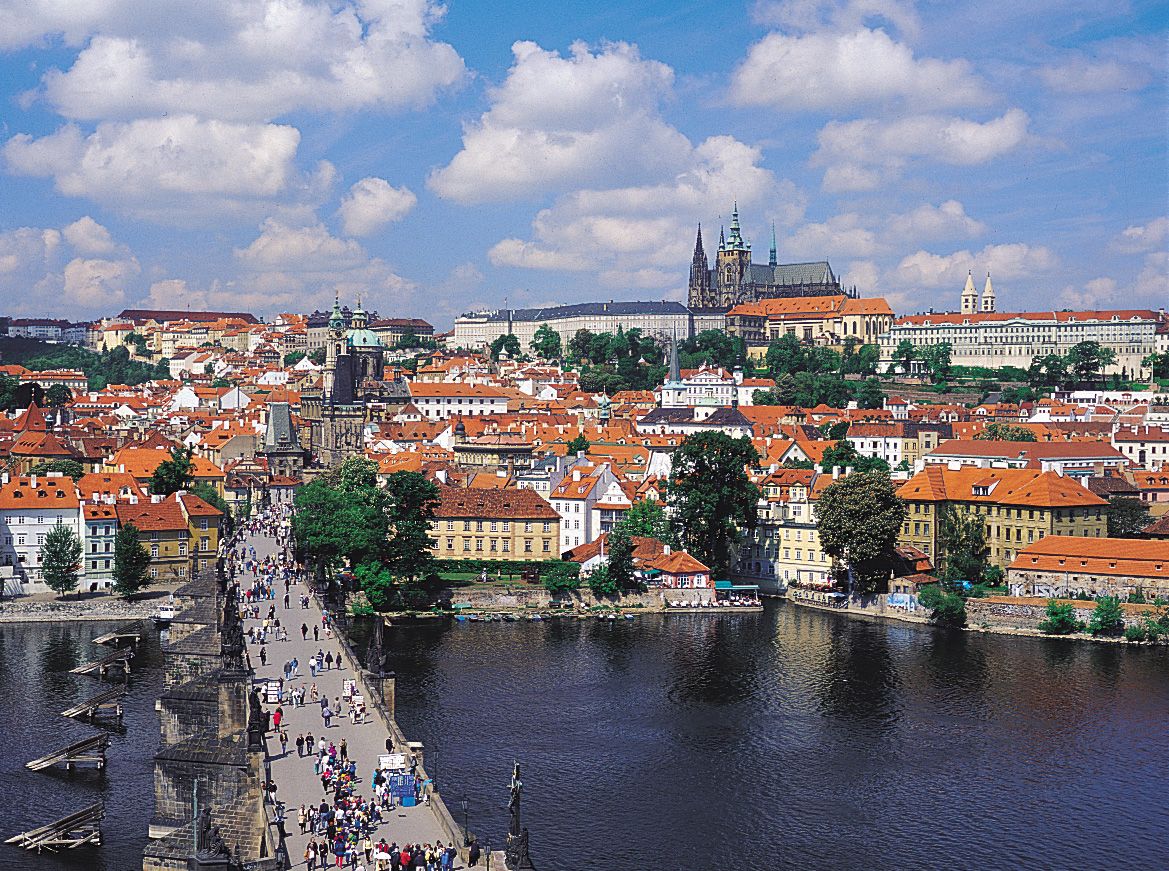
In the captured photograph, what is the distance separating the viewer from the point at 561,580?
56.3m

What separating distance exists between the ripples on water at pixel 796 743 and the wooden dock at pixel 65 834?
740cm

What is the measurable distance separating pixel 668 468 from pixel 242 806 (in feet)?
176

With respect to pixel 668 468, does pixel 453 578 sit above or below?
below

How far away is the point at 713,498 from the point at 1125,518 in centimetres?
1802

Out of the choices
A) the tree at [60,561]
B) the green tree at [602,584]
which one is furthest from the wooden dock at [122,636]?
the green tree at [602,584]

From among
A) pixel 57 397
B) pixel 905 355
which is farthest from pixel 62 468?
pixel 905 355

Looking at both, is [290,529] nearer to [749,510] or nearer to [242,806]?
[749,510]

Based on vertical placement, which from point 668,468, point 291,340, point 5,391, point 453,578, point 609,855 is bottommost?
point 609,855

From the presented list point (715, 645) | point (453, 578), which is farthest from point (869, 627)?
point (453, 578)

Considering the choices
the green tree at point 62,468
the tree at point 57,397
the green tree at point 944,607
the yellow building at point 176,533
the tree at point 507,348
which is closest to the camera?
the green tree at point 944,607

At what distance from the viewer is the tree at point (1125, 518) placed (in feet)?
203

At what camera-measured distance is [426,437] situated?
99.4 meters

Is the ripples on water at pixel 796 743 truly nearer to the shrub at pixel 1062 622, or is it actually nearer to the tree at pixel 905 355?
the shrub at pixel 1062 622

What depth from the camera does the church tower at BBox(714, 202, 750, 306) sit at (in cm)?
18550
